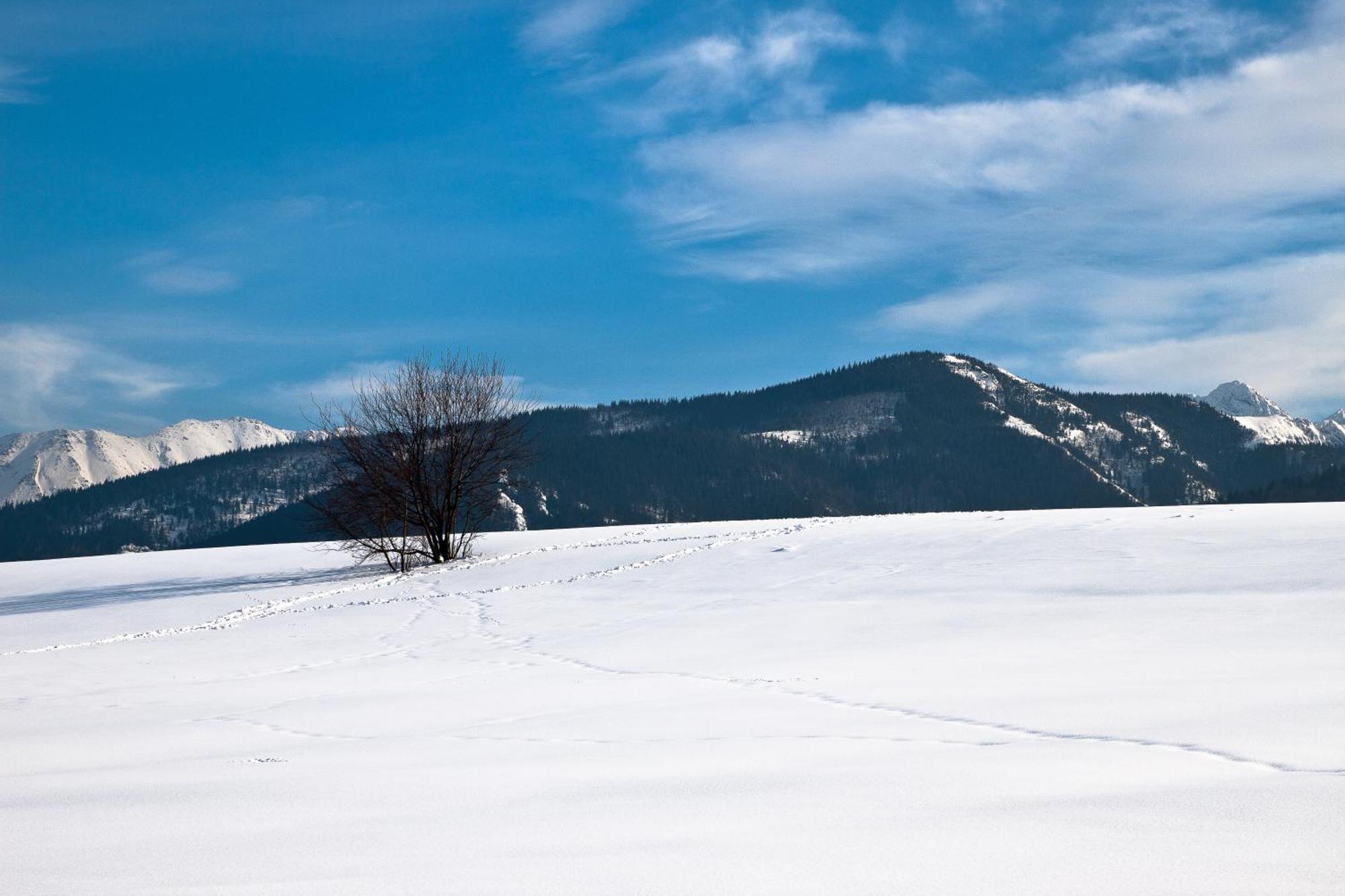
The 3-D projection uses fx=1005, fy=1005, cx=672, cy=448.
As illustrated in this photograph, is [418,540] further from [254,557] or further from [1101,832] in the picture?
[1101,832]

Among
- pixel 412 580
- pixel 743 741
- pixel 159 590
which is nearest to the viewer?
pixel 743 741

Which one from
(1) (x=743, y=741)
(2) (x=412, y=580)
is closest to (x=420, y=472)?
(2) (x=412, y=580)

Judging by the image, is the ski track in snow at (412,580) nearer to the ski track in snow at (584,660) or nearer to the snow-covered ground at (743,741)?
the ski track in snow at (584,660)

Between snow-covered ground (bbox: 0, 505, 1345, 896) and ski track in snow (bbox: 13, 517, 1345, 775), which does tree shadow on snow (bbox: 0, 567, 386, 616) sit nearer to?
ski track in snow (bbox: 13, 517, 1345, 775)

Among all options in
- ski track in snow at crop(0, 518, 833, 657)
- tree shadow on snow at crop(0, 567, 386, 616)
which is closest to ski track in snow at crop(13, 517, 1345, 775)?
ski track in snow at crop(0, 518, 833, 657)

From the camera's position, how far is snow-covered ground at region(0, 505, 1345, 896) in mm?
3973

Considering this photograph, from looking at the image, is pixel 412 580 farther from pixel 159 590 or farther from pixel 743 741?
pixel 743 741

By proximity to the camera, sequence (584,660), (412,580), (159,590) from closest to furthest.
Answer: (584,660), (412,580), (159,590)

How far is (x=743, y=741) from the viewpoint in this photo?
6.92m

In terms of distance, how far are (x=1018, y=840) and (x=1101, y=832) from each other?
37 cm

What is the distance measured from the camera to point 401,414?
105 ft

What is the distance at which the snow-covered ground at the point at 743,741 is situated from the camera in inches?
156

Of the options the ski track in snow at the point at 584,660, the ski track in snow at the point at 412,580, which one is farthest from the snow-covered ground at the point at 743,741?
the ski track in snow at the point at 412,580

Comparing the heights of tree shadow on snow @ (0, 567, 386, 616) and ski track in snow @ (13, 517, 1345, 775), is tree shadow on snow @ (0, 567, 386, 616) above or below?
above
